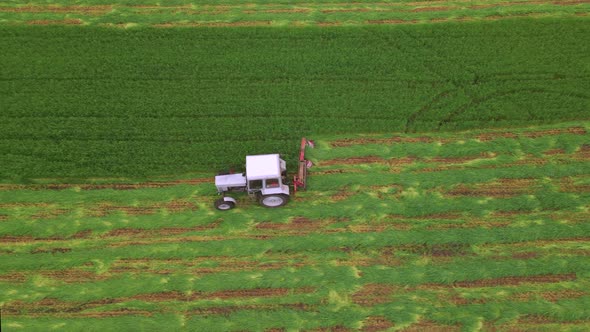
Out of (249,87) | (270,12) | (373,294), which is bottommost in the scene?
(373,294)

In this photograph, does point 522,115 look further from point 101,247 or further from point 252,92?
point 101,247

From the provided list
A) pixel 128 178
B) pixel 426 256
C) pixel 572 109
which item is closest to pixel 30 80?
pixel 128 178

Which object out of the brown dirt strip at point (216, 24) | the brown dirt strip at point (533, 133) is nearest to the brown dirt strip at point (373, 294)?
the brown dirt strip at point (533, 133)

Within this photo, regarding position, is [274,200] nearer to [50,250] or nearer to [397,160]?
[397,160]

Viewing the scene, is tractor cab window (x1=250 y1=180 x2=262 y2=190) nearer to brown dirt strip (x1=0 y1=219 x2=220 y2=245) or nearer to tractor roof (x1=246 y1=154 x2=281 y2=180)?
tractor roof (x1=246 y1=154 x2=281 y2=180)

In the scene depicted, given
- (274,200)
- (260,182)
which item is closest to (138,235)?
(260,182)

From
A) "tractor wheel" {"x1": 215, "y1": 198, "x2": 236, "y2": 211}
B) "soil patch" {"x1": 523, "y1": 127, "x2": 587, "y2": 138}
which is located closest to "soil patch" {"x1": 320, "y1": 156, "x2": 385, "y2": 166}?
"tractor wheel" {"x1": 215, "y1": 198, "x2": 236, "y2": 211}

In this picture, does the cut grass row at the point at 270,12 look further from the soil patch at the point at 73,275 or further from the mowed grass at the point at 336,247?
the soil patch at the point at 73,275
